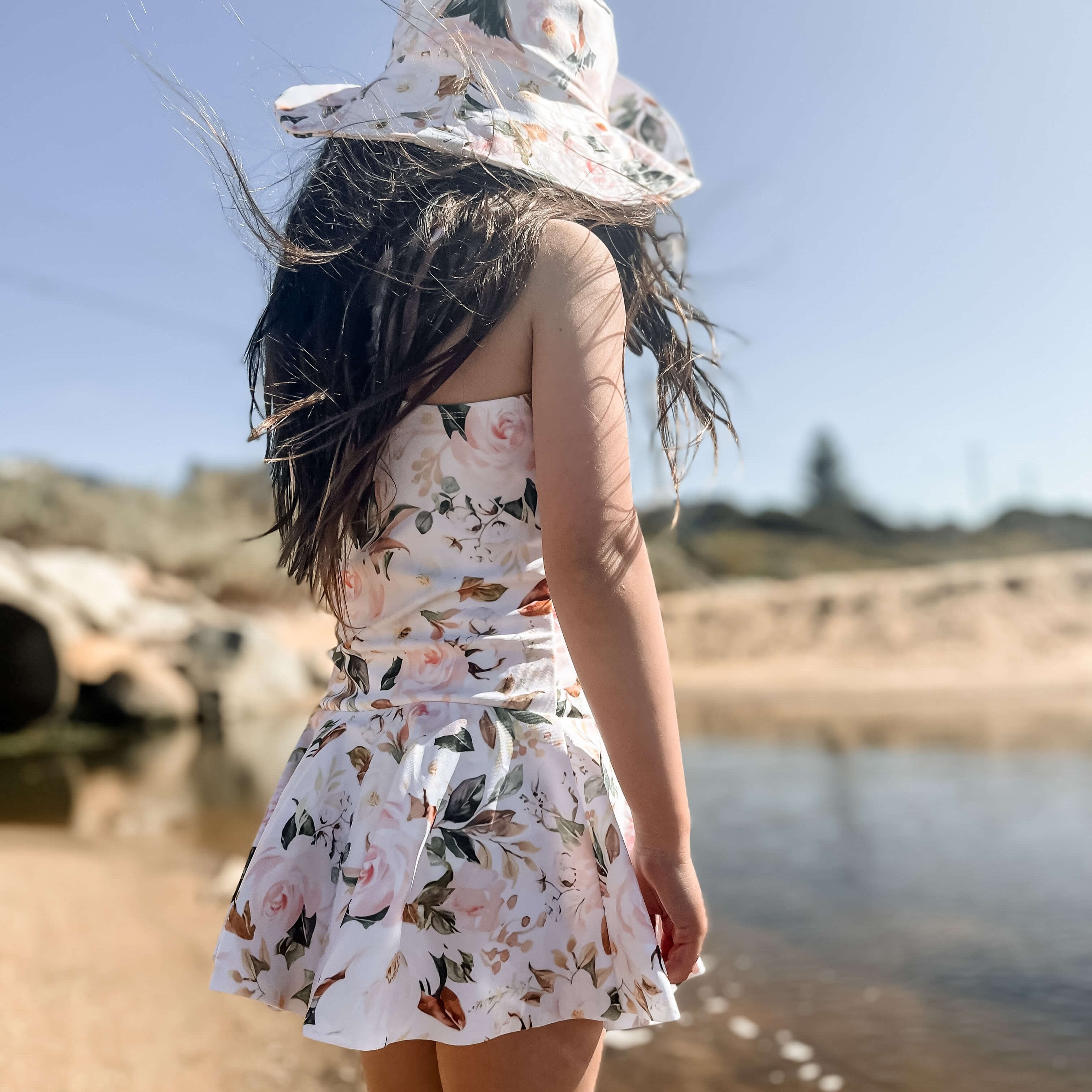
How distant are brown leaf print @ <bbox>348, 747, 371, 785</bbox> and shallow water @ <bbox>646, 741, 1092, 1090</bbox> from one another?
7.00 ft

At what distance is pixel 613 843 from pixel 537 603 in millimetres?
233

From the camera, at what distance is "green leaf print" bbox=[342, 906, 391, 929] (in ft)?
2.82

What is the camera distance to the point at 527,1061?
87cm

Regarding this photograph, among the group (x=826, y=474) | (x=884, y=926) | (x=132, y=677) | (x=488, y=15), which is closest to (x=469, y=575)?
(x=488, y=15)

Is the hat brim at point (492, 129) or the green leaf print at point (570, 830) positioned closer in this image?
the green leaf print at point (570, 830)

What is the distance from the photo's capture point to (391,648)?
0.97 metres

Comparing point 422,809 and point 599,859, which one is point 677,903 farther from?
point 422,809

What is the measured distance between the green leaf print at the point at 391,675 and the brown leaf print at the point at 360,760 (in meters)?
0.06

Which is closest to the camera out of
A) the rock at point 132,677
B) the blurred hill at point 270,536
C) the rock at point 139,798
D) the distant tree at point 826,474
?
the rock at point 139,798

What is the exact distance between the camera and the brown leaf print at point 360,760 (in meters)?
0.94

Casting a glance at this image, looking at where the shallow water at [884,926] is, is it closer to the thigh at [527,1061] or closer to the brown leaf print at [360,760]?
the thigh at [527,1061]

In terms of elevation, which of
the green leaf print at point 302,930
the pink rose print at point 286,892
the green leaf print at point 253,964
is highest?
the pink rose print at point 286,892

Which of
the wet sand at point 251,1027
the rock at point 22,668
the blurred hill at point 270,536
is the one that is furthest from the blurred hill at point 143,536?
the wet sand at point 251,1027

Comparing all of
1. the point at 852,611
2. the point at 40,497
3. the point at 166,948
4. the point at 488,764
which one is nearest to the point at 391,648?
the point at 488,764
